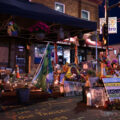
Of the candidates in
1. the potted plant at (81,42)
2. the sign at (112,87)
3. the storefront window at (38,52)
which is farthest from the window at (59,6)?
the sign at (112,87)

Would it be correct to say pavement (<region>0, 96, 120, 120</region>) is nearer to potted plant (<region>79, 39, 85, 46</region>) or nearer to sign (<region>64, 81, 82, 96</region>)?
sign (<region>64, 81, 82, 96</region>)

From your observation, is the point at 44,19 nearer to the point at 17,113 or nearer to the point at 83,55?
the point at 17,113

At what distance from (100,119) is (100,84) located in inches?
73.4

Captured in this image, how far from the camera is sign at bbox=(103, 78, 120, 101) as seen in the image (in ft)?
15.9

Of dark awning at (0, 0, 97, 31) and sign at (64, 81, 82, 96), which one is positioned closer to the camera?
dark awning at (0, 0, 97, 31)

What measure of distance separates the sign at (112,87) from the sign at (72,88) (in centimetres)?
191

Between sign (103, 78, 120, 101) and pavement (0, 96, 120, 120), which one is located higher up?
sign (103, 78, 120, 101)

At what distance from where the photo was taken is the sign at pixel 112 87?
4.84 meters

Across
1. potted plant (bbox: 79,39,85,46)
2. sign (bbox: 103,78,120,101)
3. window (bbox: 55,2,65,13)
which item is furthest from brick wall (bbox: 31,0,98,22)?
sign (bbox: 103,78,120,101)

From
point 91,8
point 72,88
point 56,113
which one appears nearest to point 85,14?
point 91,8

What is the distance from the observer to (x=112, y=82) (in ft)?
16.5

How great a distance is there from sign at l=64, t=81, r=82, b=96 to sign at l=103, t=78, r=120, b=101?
6.26 ft

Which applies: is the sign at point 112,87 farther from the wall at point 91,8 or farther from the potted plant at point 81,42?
the wall at point 91,8

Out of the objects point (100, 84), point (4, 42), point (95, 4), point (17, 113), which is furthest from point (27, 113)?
point (95, 4)
